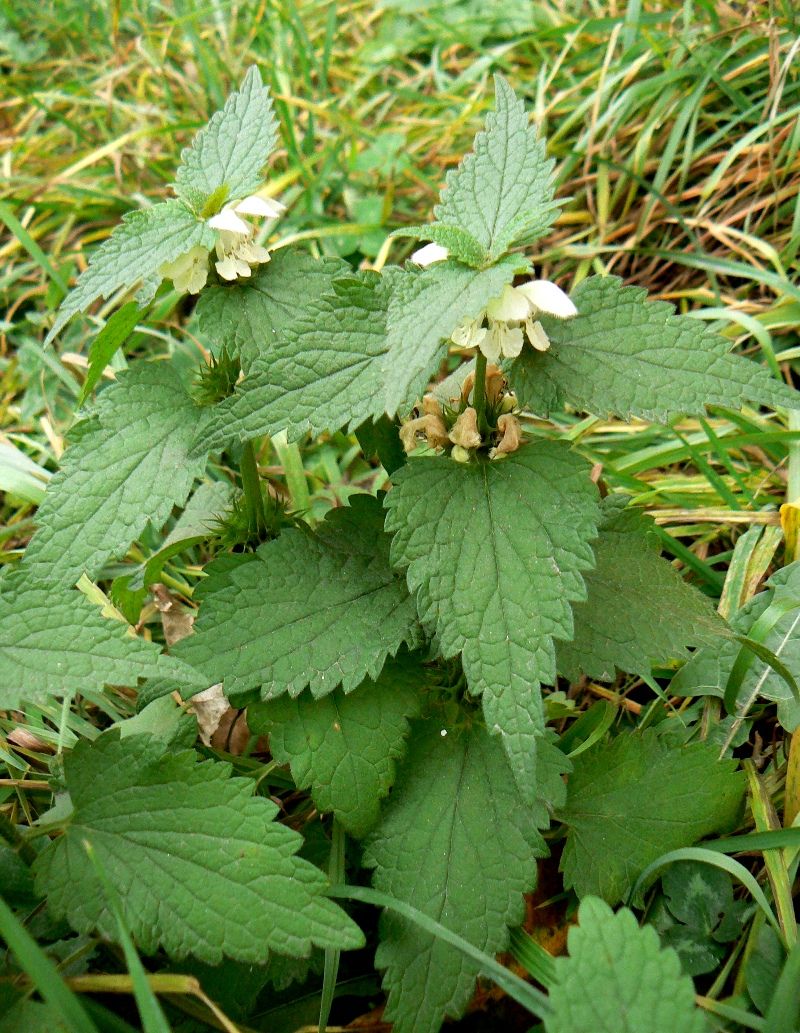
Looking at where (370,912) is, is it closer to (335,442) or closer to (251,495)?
(251,495)

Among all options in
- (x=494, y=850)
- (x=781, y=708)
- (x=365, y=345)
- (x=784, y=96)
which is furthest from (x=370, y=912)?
(x=784, y=96)

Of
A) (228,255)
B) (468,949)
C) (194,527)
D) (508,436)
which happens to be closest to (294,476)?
(194,527)

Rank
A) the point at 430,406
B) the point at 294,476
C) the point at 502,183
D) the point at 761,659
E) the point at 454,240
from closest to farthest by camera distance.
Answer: the point at 454,240, the point at 502,183, the point at 430,406, the point at 761,659, the point at 294,476

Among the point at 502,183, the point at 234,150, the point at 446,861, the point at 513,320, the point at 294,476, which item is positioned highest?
the point at 234,150

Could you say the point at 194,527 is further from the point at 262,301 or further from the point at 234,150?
the point at 234,150

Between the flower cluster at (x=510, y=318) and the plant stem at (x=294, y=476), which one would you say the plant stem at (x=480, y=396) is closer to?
the flower cluster at (x=510, y=318)

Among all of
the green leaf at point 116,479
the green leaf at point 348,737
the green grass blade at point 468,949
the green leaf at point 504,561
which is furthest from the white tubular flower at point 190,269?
the green grass blade at point 468,949
